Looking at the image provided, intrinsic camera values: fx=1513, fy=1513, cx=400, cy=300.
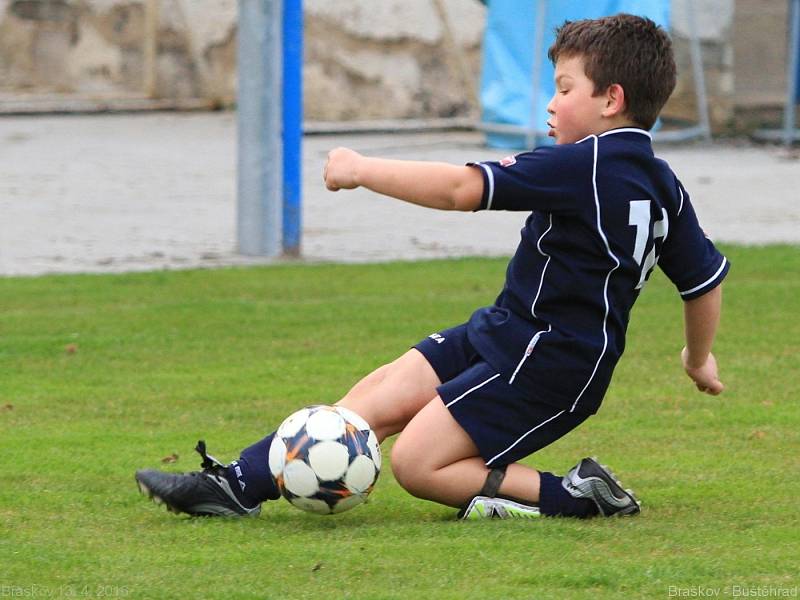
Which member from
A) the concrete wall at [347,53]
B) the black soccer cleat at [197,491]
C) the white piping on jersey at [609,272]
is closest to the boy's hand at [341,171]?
the white piping on jersey at [609,272]

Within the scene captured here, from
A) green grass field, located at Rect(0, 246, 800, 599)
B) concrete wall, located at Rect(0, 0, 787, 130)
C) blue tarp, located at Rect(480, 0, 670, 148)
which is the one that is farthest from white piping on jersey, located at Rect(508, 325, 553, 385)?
concrete wall, located at Rect(0, 0, 787, 130)

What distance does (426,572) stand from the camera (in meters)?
3.44

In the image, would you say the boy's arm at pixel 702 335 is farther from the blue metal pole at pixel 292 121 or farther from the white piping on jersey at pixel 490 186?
the blue metal pole at pixel 292 121

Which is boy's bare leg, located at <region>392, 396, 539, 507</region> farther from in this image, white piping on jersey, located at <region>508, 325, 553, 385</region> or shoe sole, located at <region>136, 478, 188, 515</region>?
shoe sole, located at <region>136, 478, 188, 515</region>

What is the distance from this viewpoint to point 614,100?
3896 mm

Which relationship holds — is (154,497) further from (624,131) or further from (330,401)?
(330,401)

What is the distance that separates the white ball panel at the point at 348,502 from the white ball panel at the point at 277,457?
176mm

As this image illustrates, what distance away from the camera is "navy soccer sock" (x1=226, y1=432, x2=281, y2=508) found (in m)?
4.00

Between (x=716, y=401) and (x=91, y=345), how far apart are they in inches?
108

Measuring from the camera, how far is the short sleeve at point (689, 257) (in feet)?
13.2

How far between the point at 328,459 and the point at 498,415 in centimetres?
46

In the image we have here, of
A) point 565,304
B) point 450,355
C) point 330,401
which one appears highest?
point 565,304

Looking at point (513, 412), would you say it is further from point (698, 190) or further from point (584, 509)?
point (698, 190)

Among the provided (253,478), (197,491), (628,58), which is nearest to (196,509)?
(197,491)
